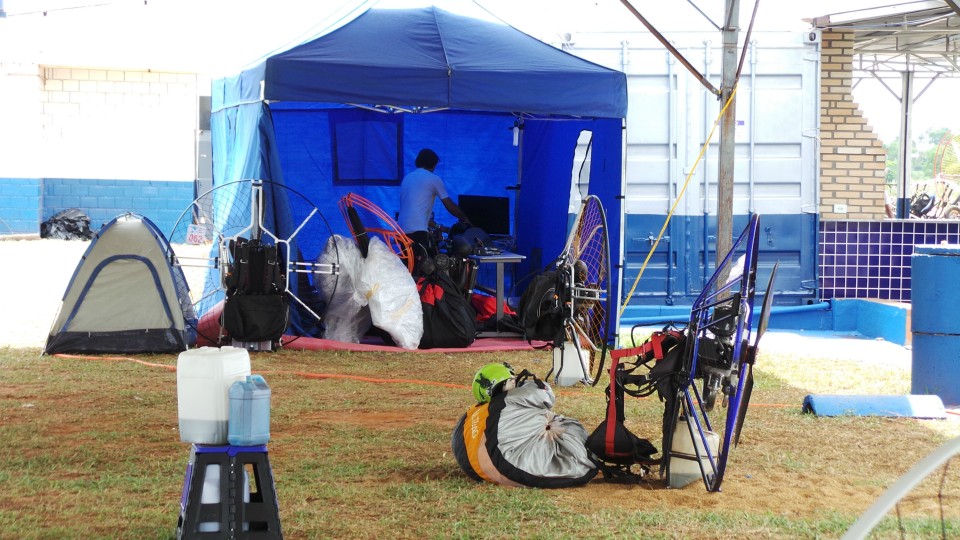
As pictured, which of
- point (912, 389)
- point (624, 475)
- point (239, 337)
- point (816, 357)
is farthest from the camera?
point (816, 357)

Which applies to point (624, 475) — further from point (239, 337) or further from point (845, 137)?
point (845, 137)

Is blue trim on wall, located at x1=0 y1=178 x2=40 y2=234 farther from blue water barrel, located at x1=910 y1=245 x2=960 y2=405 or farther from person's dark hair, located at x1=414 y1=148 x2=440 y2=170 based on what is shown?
blue water barrel, located at x1=910 y1=245 x2=960 y2=405

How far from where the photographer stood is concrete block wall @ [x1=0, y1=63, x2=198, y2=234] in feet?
64.7

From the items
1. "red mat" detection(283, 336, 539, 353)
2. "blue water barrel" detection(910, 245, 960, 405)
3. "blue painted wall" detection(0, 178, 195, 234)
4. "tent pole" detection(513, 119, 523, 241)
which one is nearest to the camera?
"blue water barrel" detection(910, 245, 960, 405)

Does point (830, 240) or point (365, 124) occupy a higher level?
point (365, 124)

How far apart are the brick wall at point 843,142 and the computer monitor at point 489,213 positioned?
321 centimetres

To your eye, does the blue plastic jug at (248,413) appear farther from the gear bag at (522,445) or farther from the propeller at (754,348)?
the propeller at (754,348)

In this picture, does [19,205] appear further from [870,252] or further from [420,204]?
[870,252]

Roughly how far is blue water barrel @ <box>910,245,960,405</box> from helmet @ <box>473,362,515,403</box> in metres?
3.13

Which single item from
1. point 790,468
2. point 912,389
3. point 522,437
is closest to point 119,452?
point 522,437

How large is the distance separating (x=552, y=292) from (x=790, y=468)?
2.60 metres

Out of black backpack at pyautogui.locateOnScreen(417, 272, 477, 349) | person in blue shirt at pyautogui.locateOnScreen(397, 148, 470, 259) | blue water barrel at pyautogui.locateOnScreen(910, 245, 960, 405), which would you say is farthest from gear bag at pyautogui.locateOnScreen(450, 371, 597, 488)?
person in blue shirt at pyautogui.locateOnScreen(397, 148, 470, 259)

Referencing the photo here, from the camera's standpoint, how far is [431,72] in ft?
27.5

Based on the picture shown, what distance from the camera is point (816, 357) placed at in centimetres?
905
